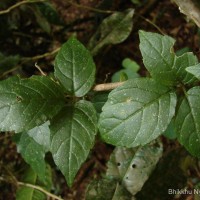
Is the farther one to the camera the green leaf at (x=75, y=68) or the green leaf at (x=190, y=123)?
the green leaf at (x=75, y=68)

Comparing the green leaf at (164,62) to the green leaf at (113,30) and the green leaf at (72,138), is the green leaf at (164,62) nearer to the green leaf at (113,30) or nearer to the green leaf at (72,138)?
the green leaf at (72,138)

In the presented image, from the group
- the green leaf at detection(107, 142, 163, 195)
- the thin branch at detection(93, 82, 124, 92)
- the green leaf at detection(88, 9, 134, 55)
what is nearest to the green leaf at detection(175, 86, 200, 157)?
the thin branch at detection(93, 82, 124, 92)

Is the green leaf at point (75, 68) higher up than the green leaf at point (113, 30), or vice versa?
the green leaf at point (75, 68)

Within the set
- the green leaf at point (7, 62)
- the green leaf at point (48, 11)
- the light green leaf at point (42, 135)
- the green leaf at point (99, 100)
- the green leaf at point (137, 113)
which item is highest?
the green leaf at point (137, 113)

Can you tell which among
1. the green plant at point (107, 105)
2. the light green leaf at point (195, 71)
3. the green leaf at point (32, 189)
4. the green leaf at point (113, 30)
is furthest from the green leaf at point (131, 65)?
the light green leaf at point (195, 71)

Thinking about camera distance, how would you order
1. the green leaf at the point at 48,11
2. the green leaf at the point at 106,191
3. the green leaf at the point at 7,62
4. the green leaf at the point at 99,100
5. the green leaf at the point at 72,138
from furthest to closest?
the green leaf at the point at 48,11, the green leaf at the point at 7,62, the green leaf at the point at 106,191, the green leaf at the point at 99,100, the green leaf at the point at 72,138

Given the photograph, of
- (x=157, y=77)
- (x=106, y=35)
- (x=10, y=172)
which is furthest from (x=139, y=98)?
(x=10, y=172)

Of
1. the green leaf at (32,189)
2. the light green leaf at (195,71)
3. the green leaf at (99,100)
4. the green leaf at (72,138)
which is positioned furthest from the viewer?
the green leaf at (32,189)
